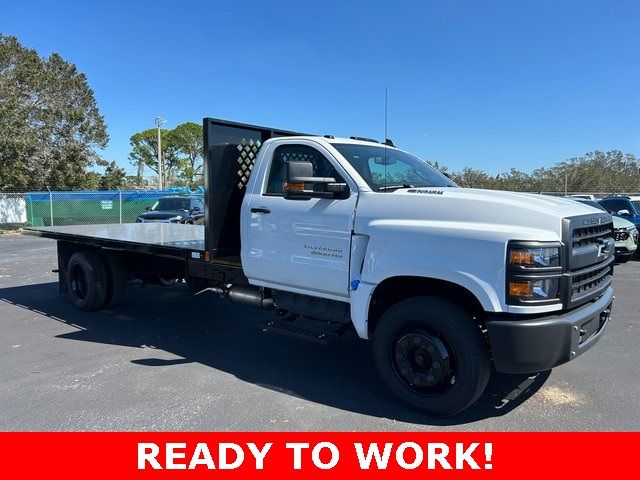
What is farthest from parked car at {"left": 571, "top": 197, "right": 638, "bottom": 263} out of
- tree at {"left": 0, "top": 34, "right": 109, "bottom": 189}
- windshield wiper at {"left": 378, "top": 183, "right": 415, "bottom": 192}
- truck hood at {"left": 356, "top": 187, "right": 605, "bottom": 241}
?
tree at {"left": 0, "top": 34, "right": 109, "bottom": 189}

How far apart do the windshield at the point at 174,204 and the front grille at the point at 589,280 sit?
15.0 meters

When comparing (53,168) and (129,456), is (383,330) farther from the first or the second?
(53,168)

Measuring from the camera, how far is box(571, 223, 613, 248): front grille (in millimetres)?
3660

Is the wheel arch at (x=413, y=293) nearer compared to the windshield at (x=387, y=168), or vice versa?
the wheel arch at (x=413, y=293)

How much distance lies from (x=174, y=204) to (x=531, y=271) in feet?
51.9

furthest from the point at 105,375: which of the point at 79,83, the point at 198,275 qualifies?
the point at 79,83

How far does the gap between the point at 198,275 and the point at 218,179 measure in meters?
1.14

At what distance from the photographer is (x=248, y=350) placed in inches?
223

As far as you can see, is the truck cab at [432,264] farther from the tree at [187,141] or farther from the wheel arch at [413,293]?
the tree at [187,141]

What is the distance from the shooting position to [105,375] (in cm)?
Answer: 483

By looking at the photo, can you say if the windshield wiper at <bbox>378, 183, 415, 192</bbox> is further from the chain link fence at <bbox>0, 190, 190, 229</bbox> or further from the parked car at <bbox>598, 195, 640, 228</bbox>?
the chain link fence at <bbox>0, 190, 190, 229</bbox>

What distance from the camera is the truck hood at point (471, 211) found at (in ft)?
11.6

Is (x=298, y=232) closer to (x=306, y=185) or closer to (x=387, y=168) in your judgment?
(x=306, y=185)

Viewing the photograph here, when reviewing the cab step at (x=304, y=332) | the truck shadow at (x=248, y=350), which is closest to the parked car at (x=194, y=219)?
the truck shadow at (x=248, y=350)
